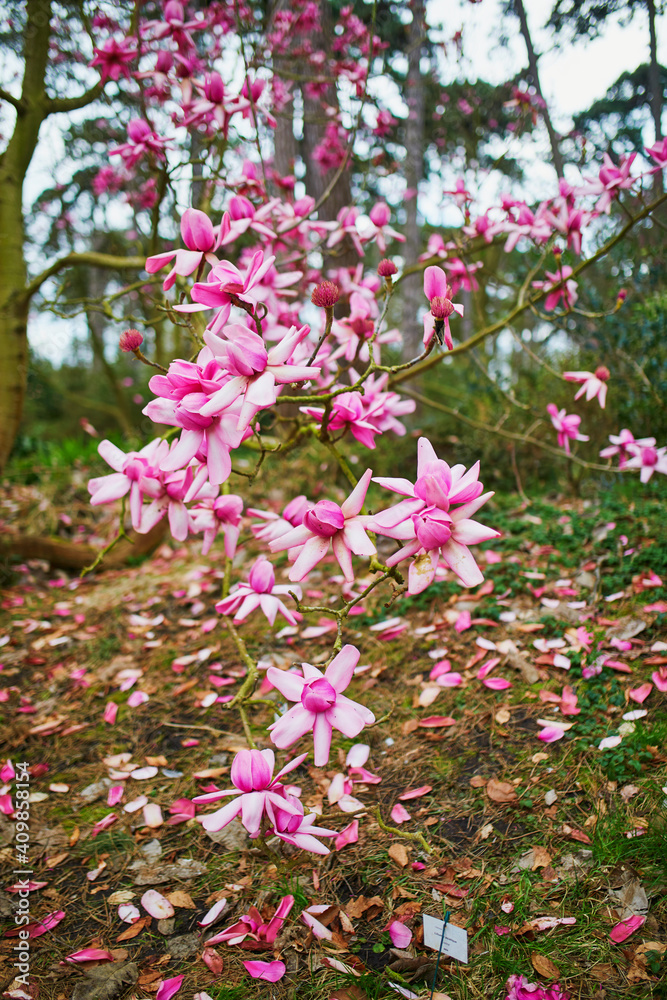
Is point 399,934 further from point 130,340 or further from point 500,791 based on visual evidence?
point 130,340

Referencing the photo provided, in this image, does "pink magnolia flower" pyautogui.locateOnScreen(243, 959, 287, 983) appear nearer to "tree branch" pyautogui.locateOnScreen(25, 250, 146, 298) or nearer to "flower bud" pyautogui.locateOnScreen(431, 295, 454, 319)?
"flower bud" pyautogui.locateOnScreen(431, 295, 454, 319)

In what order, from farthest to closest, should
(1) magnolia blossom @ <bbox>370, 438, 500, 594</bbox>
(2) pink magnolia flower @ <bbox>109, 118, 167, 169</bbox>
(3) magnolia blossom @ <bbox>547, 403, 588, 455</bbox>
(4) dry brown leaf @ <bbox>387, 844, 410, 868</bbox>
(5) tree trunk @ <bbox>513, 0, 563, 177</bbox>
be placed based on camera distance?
(5) tree trunk @ <bbox>513, 0, 563, 177</bbox> < (3) magnolia blossom @ <bbox>547, 403, 588, 455</bbox> < (2) pink magnolia flower @ <bbox>109, 118, 167, 169</bbox> < (4) dry brown leaf @ <bbox>387, 844, 410, 868</bbox> < (1) magnolia blossom @ <bbox>370, 438, 500, 594</bbox>

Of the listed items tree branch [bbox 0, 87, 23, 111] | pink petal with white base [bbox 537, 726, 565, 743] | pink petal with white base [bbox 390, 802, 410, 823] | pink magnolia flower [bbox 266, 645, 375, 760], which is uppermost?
tree branch [bbox 0, 87, 23, 111]

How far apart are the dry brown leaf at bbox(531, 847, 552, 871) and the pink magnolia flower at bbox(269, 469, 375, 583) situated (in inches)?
30.5

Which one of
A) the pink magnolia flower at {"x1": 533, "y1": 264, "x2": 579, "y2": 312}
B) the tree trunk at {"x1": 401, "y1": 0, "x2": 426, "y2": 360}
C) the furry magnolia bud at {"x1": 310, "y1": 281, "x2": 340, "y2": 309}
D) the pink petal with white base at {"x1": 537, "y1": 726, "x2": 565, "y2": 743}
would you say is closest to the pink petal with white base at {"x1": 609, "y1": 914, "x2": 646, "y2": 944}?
the pink petal with white base at {"x1": 537, "y1": 726, "x2": 565, "y2": 743}

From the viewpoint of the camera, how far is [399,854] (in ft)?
4.02

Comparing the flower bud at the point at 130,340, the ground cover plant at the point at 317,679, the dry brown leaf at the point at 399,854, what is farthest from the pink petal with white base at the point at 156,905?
the flower bud at the point at 130,340

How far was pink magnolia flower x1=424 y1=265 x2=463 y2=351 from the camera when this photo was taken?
855mm

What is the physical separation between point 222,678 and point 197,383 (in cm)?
135

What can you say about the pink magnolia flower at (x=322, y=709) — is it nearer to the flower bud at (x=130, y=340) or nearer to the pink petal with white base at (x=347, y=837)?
the pink petal with white base at (x=347, y=837)

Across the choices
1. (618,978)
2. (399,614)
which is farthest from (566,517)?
(618,978)

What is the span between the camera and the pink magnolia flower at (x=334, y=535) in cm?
83

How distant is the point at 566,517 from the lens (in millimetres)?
2604
